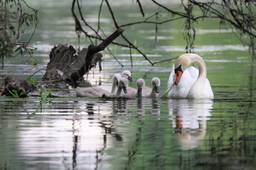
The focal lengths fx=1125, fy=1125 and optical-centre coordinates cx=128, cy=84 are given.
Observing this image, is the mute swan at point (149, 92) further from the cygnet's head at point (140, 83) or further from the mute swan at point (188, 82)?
the mute swan at point (188, 82)

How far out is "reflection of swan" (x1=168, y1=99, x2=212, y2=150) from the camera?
13242 millimetres

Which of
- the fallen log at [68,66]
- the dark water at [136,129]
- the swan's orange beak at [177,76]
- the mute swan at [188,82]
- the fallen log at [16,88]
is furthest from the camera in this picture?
the fallen log at [68,66]

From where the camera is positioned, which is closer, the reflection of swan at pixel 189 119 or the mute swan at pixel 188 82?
the reflection of swan at pixel 189 119

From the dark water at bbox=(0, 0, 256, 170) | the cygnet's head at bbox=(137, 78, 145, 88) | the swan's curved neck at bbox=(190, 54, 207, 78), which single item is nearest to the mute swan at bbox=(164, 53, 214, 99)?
the swan's curved neck at bbox=(190, 54, 207, 78)

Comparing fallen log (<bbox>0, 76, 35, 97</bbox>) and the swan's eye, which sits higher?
the swan's eye

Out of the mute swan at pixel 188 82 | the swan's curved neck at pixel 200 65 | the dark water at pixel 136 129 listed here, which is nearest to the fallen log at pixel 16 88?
the dark water at pixel 136 129

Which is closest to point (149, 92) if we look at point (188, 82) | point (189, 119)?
point (188, 82)

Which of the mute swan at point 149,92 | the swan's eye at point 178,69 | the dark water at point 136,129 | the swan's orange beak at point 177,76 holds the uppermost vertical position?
the swan's eye at point 178,69

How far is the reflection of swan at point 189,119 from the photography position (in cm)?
1324

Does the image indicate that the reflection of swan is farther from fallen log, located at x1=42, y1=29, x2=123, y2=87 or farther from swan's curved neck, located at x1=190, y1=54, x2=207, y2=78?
fallen log, located at x1=42, y1=29, x2=123, y2=87

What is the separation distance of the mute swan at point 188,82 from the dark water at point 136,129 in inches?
11.8

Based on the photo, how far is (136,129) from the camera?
14.3 metres

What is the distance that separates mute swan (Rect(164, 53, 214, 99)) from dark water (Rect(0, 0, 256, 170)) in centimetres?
30

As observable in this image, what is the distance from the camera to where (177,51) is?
30344 mm
